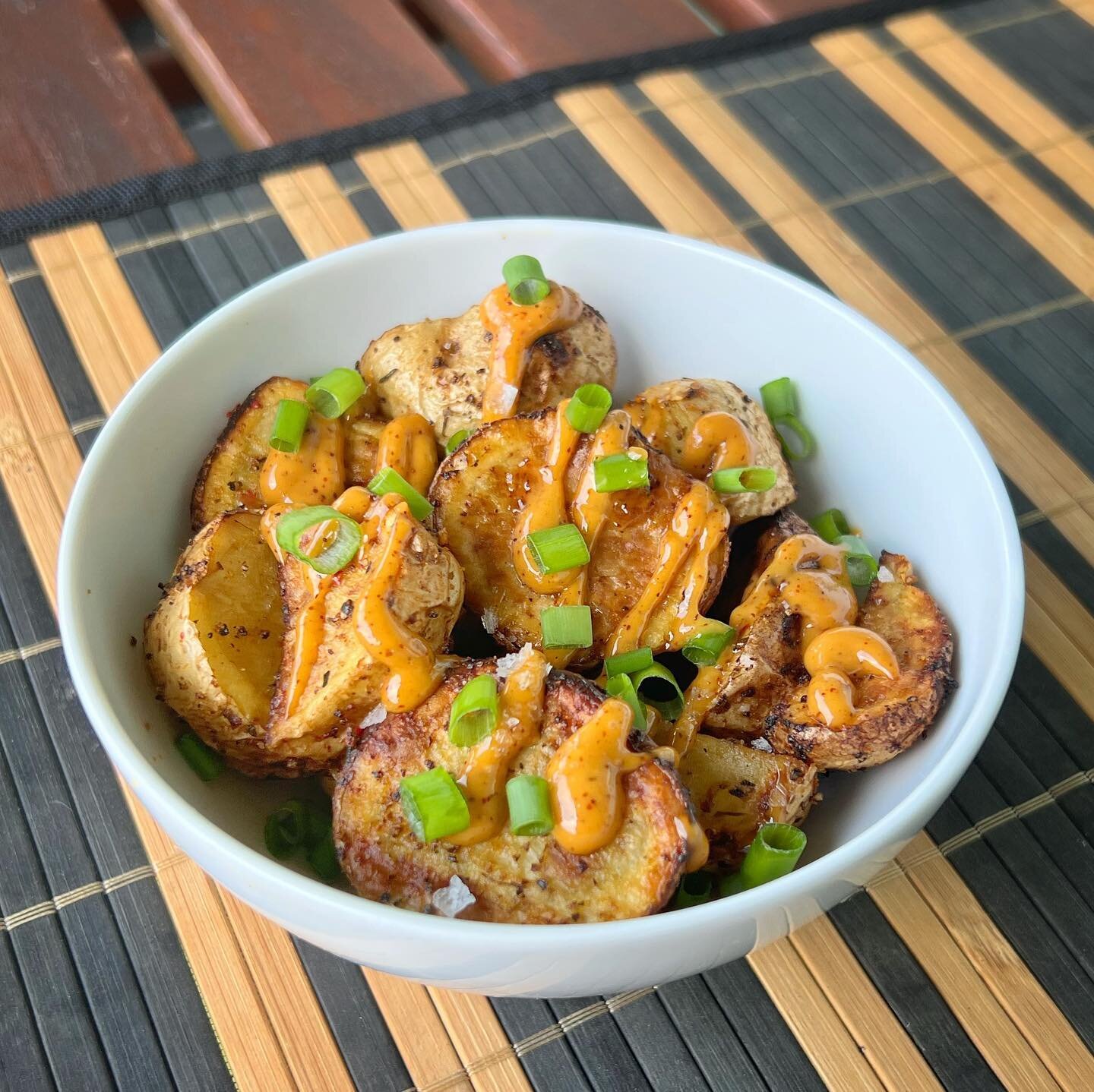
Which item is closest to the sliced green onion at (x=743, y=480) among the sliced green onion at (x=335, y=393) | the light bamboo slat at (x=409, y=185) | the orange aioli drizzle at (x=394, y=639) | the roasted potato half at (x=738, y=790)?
the roasted potato half at (x=738, y=790)

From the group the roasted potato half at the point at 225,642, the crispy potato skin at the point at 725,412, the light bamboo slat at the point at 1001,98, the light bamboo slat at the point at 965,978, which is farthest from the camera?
the light bamboo slat at the point at 1001,98

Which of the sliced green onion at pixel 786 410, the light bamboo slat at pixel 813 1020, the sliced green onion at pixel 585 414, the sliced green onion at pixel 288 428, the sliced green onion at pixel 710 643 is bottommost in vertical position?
the light bamboo slat at pixel 813 1020

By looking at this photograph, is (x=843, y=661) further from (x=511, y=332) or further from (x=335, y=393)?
(x=335, y=393)

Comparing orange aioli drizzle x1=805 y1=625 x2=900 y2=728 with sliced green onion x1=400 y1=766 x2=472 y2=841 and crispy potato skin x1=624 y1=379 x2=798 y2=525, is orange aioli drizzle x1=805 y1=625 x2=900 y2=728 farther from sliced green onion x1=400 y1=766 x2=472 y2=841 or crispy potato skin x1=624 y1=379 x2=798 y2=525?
sliced green onion x1=400 y1=766 x2=472 y2=841

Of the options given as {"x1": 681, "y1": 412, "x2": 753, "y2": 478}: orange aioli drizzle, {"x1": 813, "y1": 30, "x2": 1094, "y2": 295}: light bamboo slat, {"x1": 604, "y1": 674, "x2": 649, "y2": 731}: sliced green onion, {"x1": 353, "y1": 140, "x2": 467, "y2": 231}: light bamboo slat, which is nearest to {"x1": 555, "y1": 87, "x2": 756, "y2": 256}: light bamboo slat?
{"x1": 353, "y1": 140, "x2": 467, "y2": 231}: light bamboo slat

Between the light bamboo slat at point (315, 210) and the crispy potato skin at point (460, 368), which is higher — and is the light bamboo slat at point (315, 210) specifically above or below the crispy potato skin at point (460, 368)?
below

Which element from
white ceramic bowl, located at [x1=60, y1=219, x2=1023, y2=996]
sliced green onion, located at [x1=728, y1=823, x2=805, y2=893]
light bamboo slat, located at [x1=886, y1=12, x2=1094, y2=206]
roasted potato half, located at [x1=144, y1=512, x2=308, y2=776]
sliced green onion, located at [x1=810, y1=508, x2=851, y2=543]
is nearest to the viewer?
white ceramic bowl, located at [x1=60, y1=219, x2=1023, y2=996]

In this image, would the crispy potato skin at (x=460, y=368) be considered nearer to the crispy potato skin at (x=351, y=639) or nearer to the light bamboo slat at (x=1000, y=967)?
the crispy potato skin at (x=351, y=639)
